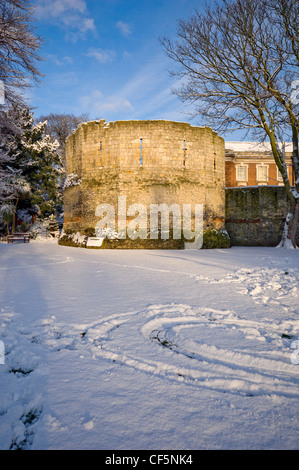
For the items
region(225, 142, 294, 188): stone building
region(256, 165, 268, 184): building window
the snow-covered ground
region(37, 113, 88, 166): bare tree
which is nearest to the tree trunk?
the snow-covered ground

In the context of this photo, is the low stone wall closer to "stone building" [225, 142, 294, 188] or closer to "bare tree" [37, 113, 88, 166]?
"stone building" [225, 142, 294, 188]

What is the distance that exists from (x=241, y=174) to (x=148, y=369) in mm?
24396

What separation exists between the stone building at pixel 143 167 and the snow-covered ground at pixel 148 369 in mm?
7346

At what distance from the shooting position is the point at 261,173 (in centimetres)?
2384

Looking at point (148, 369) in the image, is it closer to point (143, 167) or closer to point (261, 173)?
point (143, 167)

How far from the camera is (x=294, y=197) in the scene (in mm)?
11531

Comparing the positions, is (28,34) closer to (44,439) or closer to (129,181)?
(129,181)

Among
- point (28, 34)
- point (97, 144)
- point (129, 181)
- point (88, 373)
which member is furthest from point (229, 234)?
point (88, 373)

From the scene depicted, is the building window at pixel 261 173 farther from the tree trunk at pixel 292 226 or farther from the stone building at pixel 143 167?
the stone building at pixel 143 167

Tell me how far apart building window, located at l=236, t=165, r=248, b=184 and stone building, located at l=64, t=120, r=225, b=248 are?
41.0 ft

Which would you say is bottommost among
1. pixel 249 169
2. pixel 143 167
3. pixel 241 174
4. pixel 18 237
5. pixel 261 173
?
pixel 18 237

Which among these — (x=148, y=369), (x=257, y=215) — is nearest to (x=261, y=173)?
(x=257, y=215)

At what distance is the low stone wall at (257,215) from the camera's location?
13.1 meters

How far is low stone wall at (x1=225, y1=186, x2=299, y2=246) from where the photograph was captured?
13125 mm
